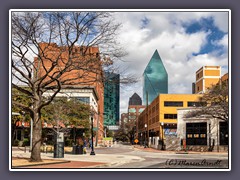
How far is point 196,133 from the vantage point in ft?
146

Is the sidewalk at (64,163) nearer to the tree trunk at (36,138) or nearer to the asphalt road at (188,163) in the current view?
the tree trunk at (36,138)

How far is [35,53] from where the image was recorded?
1995 centimetres

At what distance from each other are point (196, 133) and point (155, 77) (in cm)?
2651

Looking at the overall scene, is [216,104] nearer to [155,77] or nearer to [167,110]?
[155,77]

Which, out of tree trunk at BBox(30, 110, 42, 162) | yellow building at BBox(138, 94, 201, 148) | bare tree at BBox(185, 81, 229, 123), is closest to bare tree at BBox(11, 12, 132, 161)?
tree trunk at BBox(30, 110, 42, 162)

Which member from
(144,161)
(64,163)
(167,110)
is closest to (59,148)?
(64,163)

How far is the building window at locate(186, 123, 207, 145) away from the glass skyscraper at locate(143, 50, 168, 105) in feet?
75.2

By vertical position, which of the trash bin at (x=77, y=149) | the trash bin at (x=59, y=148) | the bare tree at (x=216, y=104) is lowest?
the trash bin at (x=77, y=149)

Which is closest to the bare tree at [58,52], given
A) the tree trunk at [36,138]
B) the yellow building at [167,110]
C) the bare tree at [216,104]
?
the tree trunk at [36,138]

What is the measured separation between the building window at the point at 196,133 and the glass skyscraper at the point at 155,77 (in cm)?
2291

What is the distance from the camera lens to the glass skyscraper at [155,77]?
18677mm
